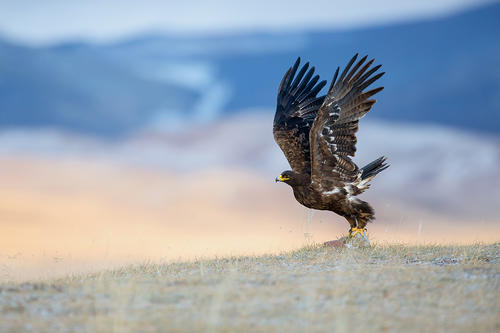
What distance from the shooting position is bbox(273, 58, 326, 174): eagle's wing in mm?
14617

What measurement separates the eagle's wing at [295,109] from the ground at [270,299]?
455cm

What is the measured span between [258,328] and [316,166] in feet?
22.1

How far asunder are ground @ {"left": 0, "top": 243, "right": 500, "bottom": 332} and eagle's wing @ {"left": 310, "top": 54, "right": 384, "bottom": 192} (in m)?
2.59

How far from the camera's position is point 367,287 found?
8.13 meters

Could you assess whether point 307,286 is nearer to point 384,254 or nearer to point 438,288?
point 438,288

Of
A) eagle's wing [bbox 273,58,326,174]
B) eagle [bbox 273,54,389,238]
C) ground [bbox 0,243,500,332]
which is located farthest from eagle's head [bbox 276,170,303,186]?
ground [bbox 0,243,500,332]

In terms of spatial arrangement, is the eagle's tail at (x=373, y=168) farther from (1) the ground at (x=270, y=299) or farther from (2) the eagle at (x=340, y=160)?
(1) the ground at (x=270, y=299)

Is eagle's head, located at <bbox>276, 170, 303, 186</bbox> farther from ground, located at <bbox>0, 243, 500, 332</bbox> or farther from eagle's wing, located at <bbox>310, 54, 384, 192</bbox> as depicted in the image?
ground, located at <bbox>0, 243, 500, 332</bbox>

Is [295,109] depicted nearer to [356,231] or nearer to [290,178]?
[290,178]

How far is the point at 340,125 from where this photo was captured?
1243 cm

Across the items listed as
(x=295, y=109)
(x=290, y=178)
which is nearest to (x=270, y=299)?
(x=290, y=178)

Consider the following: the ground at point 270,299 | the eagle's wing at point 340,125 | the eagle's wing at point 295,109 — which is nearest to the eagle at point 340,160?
the eagle's wing at point 340,125

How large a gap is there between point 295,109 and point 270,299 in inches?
343

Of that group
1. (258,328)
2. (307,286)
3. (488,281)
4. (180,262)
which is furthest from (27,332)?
(488,281)
